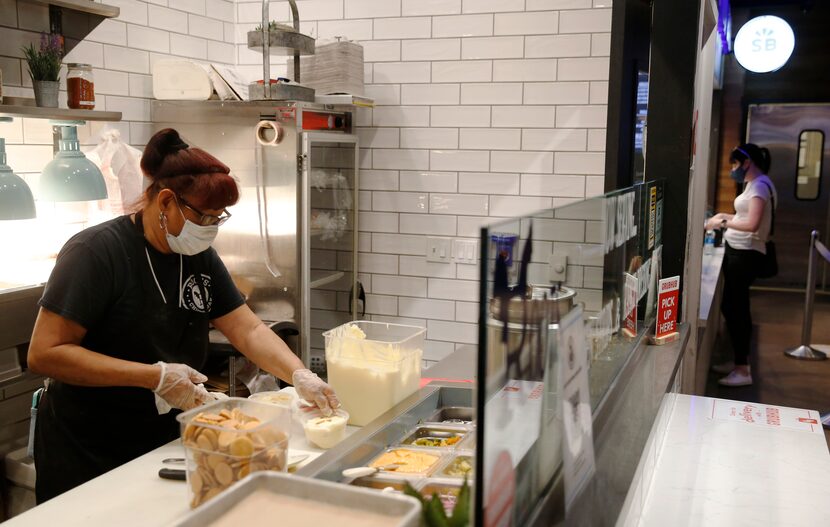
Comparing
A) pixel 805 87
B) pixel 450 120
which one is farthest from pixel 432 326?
pixel 805 87

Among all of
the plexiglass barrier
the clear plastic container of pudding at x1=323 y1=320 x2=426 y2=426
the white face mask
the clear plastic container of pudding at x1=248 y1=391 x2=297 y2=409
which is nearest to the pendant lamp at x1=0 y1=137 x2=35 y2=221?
the white face mask

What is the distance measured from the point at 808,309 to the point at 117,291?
6.41 meters

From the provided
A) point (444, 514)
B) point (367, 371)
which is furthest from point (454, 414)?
point (444, 514)

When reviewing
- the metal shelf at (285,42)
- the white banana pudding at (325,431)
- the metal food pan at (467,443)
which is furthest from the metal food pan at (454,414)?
the metal shelf at (285,42)

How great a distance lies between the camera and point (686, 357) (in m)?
3.67

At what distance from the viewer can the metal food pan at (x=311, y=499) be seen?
1120 mm

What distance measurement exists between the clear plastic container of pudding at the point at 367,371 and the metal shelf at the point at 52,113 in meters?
1.61

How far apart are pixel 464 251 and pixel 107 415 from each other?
246 cm

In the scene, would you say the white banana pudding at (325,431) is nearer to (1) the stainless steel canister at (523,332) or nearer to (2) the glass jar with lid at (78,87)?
(1) the stainless steel canister at (523,332)

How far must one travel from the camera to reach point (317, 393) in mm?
2211

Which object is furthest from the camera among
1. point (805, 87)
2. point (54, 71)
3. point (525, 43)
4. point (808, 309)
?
point (805, 87)

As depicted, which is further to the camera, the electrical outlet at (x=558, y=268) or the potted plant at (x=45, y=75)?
the potted plant at (x=45, y=75)

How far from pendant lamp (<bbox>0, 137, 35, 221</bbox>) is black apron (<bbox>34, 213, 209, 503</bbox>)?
689 mm

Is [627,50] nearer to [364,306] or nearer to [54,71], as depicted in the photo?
[364,306]
